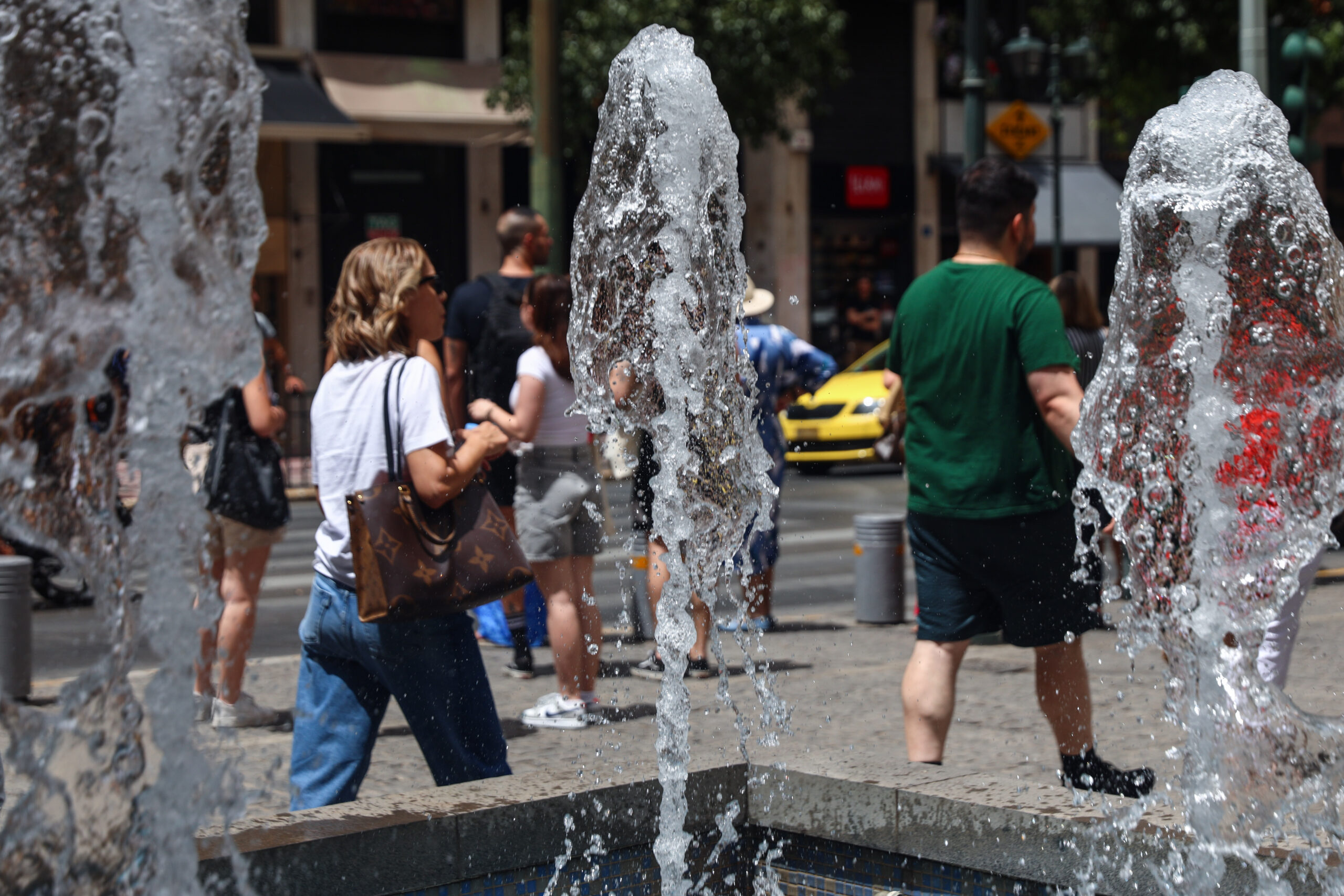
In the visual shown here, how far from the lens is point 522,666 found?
6965 mm

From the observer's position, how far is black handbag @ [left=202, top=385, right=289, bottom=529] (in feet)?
19.4

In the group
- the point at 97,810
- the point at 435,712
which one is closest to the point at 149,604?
the point at 97,810

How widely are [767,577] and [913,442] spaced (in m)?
3.21

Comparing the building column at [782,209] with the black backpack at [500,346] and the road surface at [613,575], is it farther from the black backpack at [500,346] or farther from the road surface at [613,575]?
the black backpack at [500,346]

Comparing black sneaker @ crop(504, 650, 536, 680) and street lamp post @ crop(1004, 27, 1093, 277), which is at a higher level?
street lamp post @ crop(1004, 27, 1093, 277)

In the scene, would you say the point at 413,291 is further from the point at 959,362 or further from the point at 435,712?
the point at 959,362

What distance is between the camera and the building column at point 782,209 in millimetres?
25406

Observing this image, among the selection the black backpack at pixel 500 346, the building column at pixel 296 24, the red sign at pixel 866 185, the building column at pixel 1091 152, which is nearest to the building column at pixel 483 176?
the building column at pixel 296 24

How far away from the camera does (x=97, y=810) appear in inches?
117

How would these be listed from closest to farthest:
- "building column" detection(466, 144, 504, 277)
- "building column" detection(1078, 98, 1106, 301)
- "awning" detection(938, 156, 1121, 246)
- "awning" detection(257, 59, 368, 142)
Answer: "awning" detection(257, 59, 368, 142)
"building column" detection(466, 144, 504, 277)
"awning" detection(938, 156, 1121, 246)
"building column" detection(1078, 98, 1106, 301)

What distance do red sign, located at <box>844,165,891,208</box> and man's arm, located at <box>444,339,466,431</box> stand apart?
19864mm

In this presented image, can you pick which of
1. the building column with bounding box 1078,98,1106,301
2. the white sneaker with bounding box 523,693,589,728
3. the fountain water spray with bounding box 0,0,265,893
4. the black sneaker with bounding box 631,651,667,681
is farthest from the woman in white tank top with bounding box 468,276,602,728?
the building column with bounding box 1078,98,1106,301

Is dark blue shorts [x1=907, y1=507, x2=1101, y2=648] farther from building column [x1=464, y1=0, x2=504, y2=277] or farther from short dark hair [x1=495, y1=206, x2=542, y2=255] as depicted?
building column [x1=464, y1=0, x2=504, y2=277]

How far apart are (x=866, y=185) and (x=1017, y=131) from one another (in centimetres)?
1065
